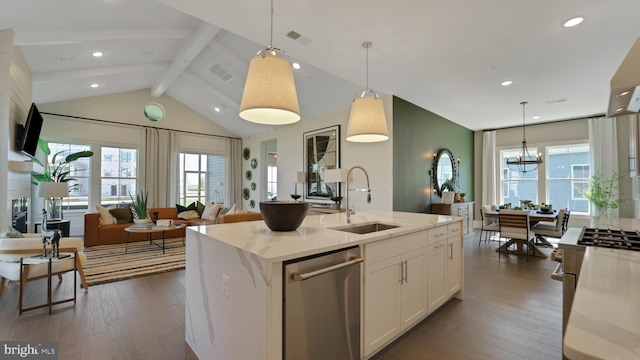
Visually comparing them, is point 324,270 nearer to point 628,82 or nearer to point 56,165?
point 628,82

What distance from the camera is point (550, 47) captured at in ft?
10.7

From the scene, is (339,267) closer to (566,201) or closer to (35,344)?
(35,344)

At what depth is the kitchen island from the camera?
52.3 inches

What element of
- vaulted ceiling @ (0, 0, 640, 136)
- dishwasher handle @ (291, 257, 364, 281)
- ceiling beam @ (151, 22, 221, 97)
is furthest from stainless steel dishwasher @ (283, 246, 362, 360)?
ceiling beam @ (151, 22, 221, 97)

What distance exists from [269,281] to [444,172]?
6.21 meters

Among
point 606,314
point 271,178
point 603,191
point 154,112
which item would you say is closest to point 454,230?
point 606,314

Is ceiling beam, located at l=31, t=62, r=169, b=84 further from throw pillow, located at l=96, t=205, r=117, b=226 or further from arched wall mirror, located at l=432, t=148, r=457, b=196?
arched wall mirror, located at l=432, t=148, r=457, b=196

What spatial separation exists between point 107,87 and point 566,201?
38.1ft

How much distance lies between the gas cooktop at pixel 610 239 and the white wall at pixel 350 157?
323 cm

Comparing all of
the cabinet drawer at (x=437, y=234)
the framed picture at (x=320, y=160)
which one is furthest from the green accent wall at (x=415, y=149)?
→ the cabinet drawer at (x=437, y=234)

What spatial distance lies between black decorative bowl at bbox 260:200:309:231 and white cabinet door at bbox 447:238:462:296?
170 cm

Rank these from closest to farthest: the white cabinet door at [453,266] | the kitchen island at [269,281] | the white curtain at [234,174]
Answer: the kitchen island at [269,281], the white cabinet door at [453,266], the white curtain at [234,174]

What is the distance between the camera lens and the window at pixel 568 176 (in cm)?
641

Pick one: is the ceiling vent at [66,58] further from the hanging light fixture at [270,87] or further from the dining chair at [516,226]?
the dining chair at [516,226]
